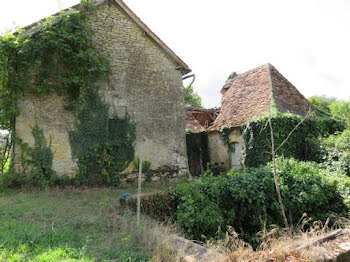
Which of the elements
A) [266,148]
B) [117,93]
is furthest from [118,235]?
[266,148]

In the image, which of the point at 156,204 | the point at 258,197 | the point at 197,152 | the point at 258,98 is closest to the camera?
the point at 156,204

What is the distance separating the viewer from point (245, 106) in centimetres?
1446

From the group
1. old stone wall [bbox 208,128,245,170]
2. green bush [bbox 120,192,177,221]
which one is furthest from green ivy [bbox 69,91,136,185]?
old stone wall [bbox 208,128,245,170]

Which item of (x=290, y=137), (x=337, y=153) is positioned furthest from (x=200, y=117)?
(x=337, y=153)

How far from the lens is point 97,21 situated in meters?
10.7

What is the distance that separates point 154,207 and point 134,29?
27.9ft

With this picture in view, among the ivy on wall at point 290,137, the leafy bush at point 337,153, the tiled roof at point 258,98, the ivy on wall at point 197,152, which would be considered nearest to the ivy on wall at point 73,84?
the ivy on wall at point 290,137

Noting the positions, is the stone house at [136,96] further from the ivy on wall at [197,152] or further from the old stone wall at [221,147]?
the ivy on wall at [197,152]

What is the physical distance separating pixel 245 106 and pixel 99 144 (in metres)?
8.47

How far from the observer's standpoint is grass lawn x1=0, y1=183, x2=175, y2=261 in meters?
3.84

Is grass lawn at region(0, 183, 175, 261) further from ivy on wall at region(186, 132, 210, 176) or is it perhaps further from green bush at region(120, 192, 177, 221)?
ivy on wall at region(186, 132, 210, 176)

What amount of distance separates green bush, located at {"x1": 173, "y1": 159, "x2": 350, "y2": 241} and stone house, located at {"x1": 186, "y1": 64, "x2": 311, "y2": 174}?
5292 millimetres

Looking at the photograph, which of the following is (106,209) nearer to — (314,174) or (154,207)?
(154,207)

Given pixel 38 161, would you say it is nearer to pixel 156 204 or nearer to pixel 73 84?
pixel 73 84
